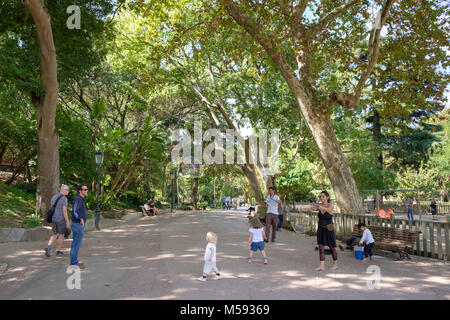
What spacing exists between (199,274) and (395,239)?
536 cm

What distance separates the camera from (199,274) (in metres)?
6.15

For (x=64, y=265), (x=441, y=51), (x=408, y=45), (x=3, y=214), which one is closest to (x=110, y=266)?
(x=64, y=265)

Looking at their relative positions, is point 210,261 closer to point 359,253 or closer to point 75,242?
point 75,242

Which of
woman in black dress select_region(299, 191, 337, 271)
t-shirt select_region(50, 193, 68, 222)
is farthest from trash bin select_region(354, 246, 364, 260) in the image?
t-shirt select_region(50, 193, 68, 222)

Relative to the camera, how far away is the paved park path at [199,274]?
4.98 metres

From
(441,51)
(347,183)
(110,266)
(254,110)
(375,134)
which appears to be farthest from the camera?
(375,134)

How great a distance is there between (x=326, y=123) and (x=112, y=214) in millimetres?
13044

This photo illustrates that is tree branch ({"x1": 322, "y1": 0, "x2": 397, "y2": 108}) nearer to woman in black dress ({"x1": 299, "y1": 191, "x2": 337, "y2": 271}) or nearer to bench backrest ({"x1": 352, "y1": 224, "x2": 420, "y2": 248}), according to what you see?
A: bench backrest ({"x1": 352, "y1": 224, "x2": 420, "y2": 248})

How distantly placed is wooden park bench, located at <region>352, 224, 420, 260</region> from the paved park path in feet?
1.13

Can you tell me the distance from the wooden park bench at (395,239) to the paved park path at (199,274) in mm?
345

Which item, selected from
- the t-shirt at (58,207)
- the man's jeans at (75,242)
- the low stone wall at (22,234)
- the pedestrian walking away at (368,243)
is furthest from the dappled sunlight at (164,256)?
the low stone wall at (22,234)

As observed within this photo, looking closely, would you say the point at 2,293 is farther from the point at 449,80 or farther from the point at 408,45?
the point at 449,80

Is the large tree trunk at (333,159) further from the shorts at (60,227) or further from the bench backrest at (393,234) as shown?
the shorts at (60,227)

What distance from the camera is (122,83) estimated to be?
869 inches
